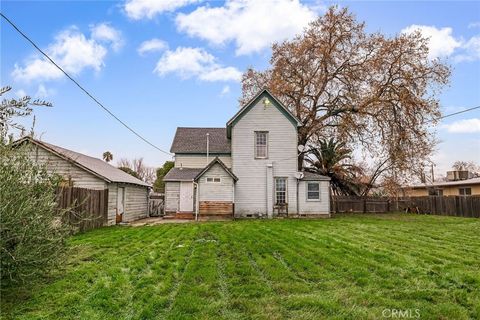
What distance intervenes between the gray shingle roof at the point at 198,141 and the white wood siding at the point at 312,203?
6.05 m

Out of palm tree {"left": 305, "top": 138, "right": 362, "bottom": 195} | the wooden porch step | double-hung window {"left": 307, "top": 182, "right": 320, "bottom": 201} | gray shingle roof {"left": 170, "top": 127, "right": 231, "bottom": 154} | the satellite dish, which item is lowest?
the wooden porch step

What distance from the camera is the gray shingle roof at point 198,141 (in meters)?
23.5

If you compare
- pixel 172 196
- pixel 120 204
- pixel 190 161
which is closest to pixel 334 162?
pixel 190 161

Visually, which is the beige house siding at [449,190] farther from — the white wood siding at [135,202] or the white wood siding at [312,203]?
the white wood siding at [135,202]

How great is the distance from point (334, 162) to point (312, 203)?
528 cm

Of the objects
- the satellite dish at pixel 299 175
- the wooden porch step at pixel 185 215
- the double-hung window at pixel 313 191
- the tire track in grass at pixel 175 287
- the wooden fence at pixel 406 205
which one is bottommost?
the tire track in grass at pixel 175 287

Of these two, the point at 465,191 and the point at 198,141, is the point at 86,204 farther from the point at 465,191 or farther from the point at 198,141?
the point at 465,191

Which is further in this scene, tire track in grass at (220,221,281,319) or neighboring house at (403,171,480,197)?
neighboring house at (403,171,480,197)

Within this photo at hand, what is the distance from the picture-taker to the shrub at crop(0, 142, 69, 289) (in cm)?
432

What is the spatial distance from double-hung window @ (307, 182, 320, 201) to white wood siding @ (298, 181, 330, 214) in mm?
188

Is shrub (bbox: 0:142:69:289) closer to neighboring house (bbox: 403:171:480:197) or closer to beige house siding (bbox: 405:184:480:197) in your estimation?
neighboring house (bbox: 403:171:480:197)

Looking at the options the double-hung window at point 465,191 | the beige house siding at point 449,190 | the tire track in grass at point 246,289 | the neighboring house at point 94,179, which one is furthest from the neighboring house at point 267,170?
the double-hung window at point 465,191

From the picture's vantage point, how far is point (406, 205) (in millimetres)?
26203

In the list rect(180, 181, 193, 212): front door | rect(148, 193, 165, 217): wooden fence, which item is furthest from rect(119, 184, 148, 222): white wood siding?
→ rect(180, 181, 193, 212): front door
